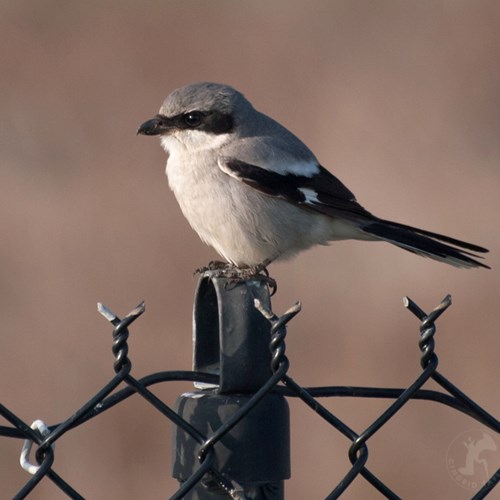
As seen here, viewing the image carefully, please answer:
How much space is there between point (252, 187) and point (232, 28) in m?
4.35

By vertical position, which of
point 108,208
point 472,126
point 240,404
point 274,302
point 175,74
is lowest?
point 240,404

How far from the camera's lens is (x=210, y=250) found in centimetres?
529

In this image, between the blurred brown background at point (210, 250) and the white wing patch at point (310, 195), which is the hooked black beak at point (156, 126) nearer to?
the white wing patch at point (310, 195)

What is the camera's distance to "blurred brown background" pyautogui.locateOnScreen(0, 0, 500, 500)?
4.34m

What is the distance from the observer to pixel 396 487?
165 inches

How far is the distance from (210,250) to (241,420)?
12.5 ft

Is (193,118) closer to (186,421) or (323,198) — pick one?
(323,198)

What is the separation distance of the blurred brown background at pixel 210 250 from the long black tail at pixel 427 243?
4.18 feet

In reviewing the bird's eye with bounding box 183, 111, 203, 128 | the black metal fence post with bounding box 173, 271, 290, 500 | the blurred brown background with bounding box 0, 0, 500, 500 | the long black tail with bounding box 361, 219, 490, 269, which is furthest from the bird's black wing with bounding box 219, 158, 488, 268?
the black metal fence post with bounding box 173, 271, 290, 500

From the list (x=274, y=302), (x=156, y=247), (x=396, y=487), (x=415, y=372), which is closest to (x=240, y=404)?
(x=396, y=487)

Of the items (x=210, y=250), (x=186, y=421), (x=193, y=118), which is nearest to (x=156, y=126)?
(x=193, y=118)

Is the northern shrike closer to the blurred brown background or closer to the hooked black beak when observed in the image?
the hooked black beak

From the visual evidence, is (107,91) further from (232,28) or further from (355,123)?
(355,123)

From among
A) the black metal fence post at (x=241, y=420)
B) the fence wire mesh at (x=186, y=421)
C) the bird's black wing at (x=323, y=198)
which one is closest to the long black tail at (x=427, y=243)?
the bird's black wing at (x=323, y=198)
